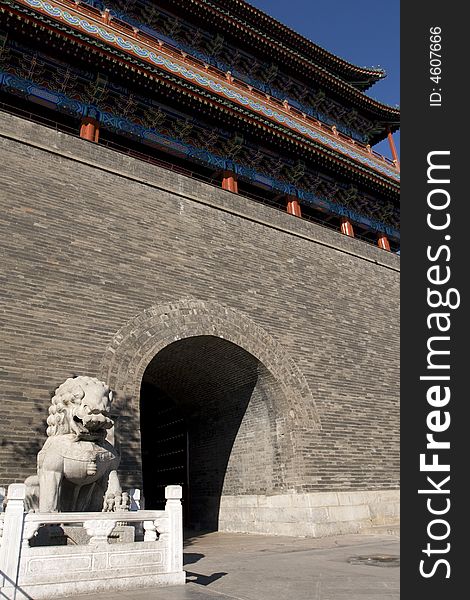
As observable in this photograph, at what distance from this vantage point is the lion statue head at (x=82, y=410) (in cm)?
470

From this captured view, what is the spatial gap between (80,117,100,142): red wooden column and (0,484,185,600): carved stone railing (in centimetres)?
720

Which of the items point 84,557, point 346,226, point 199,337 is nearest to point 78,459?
point 84,557

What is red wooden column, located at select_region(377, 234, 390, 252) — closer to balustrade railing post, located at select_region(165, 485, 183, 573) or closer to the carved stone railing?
balustrade railing post, located at select_region(165, 485, 183, 573)

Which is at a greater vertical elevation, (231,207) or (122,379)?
(231,207)

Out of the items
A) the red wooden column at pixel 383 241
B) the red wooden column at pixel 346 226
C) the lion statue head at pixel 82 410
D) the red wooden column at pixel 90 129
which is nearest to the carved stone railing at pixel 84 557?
the lion statue head at pixel 82 410

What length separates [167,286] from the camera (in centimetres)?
830

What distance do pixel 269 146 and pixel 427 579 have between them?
1021cm

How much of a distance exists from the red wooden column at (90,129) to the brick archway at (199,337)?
3706 mm

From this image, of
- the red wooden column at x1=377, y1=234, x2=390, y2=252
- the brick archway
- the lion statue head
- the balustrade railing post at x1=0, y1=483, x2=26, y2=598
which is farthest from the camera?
the red wooden column at x1=377, y1=234, x2=390, y2=252

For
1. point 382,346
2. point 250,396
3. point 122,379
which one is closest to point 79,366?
point 122,379

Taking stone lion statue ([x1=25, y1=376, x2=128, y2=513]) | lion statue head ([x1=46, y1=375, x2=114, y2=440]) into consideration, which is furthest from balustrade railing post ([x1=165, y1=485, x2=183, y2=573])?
lion statue head ([x1=46, y1=375, x2=114, y2=440])

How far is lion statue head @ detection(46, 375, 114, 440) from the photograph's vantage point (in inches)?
185

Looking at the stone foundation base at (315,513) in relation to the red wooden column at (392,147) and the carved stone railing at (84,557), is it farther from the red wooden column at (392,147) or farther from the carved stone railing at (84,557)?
the red wooden column at (392,147)

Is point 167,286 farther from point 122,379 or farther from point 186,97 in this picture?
point 186,97
